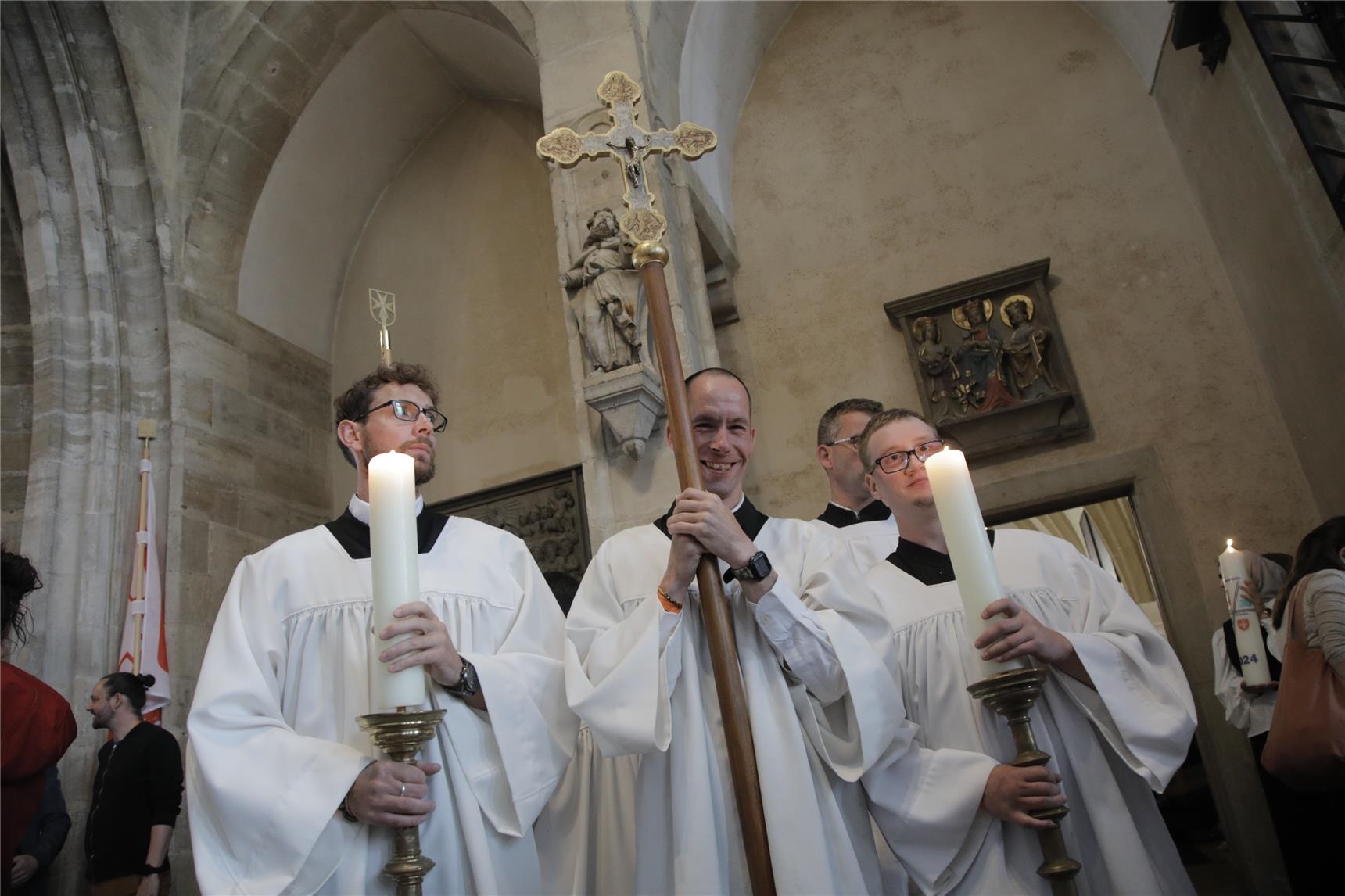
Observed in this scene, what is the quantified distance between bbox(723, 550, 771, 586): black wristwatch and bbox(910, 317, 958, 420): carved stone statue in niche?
156 inches

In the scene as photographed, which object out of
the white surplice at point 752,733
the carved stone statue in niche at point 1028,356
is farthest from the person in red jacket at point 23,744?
the carved stone statue in niche at point 1028,356

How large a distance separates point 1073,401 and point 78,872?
6.21 meters

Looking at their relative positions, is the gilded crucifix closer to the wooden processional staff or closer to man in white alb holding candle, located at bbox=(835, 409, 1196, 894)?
the wooden processional staff

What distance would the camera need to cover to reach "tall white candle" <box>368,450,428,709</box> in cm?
172

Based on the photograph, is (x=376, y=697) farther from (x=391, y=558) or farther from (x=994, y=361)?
(x=994, y=361)

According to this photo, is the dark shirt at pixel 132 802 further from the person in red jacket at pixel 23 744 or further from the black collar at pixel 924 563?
the black collar at pixel 924 563

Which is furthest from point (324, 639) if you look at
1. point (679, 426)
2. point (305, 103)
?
point (305, 103)

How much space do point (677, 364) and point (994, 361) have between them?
161 inches

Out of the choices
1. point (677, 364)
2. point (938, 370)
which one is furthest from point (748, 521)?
point (938, 370)

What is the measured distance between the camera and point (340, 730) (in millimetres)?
2145

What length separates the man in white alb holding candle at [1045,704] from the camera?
2031 millimetres

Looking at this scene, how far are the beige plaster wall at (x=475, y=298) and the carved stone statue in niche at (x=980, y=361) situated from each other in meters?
2.66

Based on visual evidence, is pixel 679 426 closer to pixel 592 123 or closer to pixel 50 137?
pixel 592 123

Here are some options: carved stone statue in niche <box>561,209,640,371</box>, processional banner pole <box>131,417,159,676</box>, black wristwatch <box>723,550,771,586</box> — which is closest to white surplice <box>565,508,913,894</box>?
black wristwatch <box>723,550,771,586</box>
